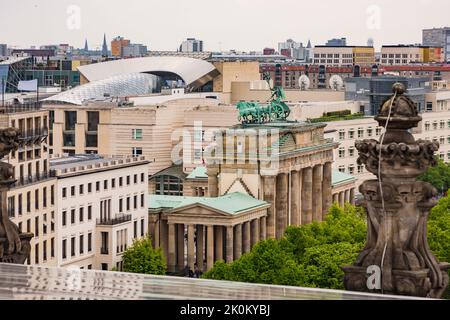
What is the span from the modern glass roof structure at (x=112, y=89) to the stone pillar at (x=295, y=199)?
27.5m

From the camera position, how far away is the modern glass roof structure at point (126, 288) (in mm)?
19839

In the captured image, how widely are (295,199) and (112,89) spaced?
51821mm

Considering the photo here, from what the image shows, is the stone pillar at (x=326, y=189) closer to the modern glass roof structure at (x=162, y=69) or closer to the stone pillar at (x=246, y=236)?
the stone pillar at (x=246, y=236)

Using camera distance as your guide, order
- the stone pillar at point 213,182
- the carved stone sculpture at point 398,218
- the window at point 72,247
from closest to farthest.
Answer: the carved stone sculpture at point 398,218 < the window at point 72,247 < the stone pillar at point 213,182

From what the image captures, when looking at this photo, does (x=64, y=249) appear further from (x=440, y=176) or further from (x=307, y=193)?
(x=440, y=176)

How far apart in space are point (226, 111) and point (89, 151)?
28.6 feet

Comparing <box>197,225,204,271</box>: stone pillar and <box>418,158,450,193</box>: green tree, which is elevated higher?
<box>418,158,450,193</box>: green tree

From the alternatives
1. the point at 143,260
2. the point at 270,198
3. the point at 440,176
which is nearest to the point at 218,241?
the point at 270,198

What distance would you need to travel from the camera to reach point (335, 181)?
4016 inches

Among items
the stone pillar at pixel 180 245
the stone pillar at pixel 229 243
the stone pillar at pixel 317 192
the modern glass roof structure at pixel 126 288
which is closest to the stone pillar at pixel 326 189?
the stone pillar at pixel 317 192

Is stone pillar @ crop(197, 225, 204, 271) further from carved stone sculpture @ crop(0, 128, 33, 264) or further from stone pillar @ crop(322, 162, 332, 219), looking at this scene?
carved stone sculpture @ crop(0, 128, 33, 264)

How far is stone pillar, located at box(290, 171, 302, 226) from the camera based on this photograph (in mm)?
93062

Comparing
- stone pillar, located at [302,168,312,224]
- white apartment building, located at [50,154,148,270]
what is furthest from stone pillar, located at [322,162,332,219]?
white apartment building, located at [50,154,148,270]

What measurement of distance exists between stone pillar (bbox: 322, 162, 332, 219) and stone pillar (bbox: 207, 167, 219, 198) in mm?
9092
